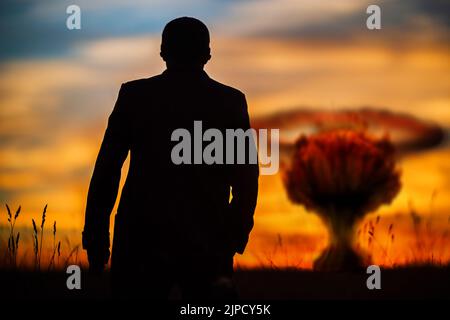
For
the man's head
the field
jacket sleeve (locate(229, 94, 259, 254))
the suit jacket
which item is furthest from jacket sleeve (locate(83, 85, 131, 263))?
the field

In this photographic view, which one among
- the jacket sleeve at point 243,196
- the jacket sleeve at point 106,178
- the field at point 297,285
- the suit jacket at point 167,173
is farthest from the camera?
the field at point 297,285

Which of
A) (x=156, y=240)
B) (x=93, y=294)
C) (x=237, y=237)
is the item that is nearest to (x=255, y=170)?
(x=237, y=237)

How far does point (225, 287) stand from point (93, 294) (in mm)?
3937

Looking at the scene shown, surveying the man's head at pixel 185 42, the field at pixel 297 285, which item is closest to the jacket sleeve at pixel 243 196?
the man's head at pixel 185 42

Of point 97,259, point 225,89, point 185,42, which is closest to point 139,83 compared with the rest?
point 185,42

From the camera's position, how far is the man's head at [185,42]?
5.14 m

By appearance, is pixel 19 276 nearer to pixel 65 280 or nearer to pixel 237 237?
pixel 65 280

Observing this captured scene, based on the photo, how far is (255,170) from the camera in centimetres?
537

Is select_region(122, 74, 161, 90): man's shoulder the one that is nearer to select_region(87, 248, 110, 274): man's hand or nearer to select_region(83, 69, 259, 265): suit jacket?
select_region(83, 69, 259, 265): suit jacket

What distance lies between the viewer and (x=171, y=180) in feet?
16.4

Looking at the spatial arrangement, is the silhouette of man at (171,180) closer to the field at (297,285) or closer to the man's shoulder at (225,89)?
the man's shoulder at (225,89)

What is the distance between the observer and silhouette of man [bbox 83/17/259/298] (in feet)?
16.4

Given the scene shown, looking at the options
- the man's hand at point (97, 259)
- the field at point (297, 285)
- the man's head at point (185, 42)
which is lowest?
the field at point (297, 285)
